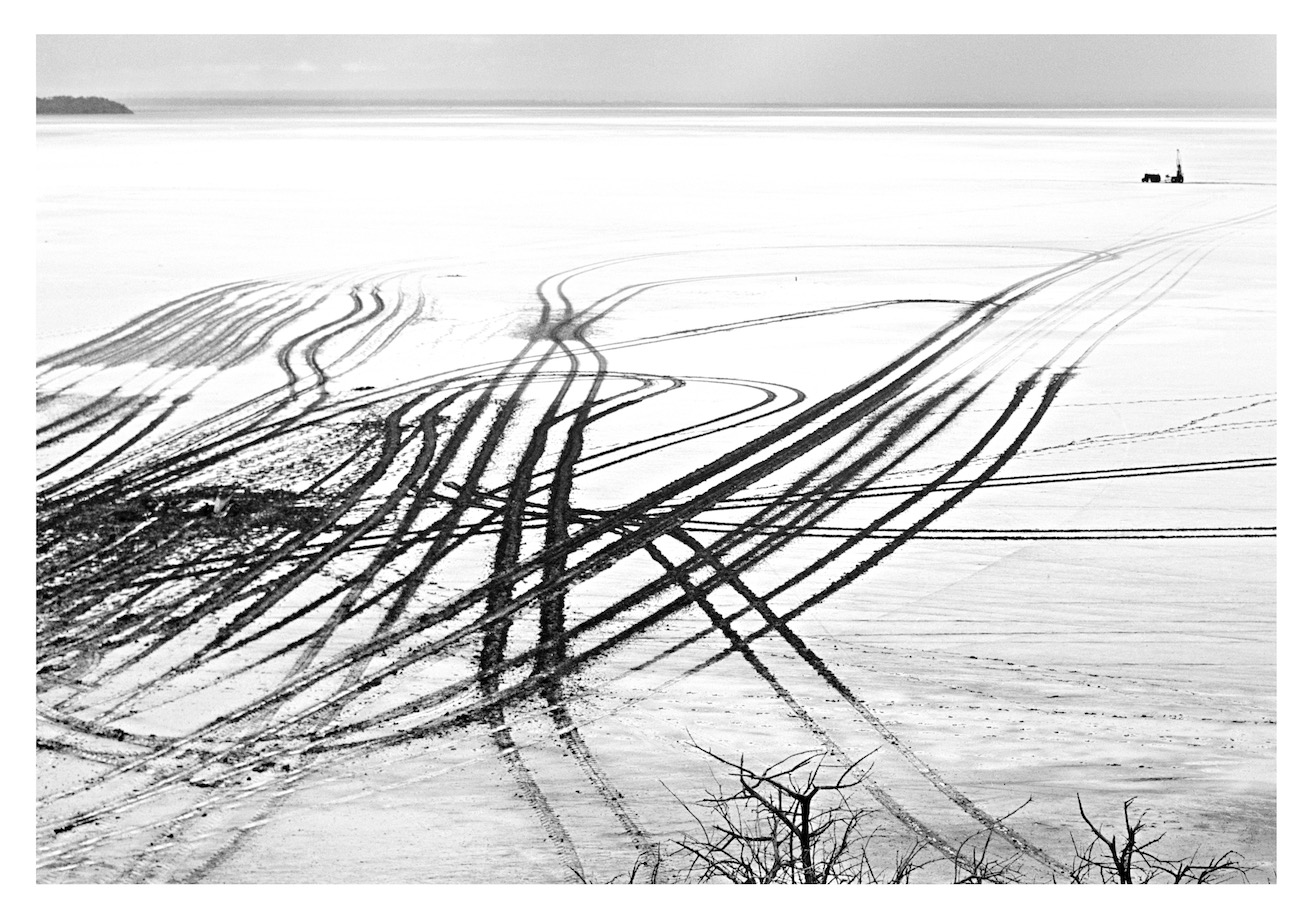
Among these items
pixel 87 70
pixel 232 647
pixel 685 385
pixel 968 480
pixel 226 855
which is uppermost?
pixel 87 70

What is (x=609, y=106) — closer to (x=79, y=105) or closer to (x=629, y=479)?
(x=629, y=479)

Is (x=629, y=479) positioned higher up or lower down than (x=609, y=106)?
lower down

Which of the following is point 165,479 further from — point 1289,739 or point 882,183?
point 1289,739

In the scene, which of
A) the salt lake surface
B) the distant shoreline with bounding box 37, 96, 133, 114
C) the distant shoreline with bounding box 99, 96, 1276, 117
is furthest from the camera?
the distant shoreline with bounding box 99, 96, 1276, 117

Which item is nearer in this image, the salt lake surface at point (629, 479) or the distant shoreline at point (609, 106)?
the salt lake surface at point (629, 479)

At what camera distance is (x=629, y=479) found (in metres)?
5.17

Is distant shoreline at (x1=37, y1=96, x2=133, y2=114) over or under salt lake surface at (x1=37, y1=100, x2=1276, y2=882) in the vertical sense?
over

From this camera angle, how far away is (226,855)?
421 centimetres

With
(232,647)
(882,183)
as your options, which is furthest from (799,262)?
(232,647)

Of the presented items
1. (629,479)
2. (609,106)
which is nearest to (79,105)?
(609,106)

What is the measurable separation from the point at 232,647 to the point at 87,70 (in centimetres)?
260

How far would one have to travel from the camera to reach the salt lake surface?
4375 mm

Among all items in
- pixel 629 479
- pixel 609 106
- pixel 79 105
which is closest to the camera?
pixel 629 479

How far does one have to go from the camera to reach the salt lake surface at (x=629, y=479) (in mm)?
4375
